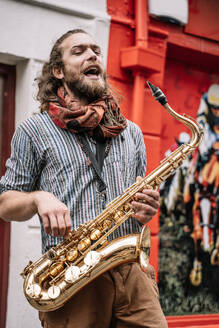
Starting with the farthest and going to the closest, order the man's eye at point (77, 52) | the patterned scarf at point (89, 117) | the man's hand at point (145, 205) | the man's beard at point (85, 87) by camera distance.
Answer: the man's eye at point (77, 52)
the man's beard at point (85, 87)
the patterned scarf at point (89, 117)
the man's hand at point (145, 205)

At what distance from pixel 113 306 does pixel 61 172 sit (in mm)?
685

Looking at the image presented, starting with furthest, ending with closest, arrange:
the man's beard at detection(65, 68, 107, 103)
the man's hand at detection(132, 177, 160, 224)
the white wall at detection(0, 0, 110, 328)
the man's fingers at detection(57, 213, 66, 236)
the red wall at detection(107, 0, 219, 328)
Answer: the red wall at detection(107, 0, 219, 328), the white wall at detection(0, 0, 110, 328), the man's beard at detection(65, 68, 107, 103), the man's hand at detection(132, 177, 160, 224), the man's fingers at detection(57, 213, 66, 236)

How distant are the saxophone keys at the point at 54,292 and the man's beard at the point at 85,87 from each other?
3.34 feet

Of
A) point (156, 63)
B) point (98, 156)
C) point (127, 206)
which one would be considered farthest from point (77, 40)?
point (156, 63)

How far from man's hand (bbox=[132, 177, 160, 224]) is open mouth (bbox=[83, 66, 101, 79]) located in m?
0.73

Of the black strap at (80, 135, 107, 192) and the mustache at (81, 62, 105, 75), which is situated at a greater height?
the mustache at (81, 62, 105, 75)

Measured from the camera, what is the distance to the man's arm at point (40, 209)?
2.19 meters

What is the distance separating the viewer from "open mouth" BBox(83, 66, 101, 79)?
272cm

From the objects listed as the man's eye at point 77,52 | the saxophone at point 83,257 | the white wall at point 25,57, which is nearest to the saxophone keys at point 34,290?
the saxophone at point 83,257

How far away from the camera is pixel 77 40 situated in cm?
281

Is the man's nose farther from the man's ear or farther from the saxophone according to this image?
the saxophone

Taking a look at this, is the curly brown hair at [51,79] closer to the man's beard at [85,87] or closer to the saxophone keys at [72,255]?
the man's beard at [85,87]

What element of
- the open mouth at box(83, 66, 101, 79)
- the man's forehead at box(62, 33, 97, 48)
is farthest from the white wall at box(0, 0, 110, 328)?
the open mouth at box(83, 66, 101, 79)

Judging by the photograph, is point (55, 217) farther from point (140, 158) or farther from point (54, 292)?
point (140, 158)
